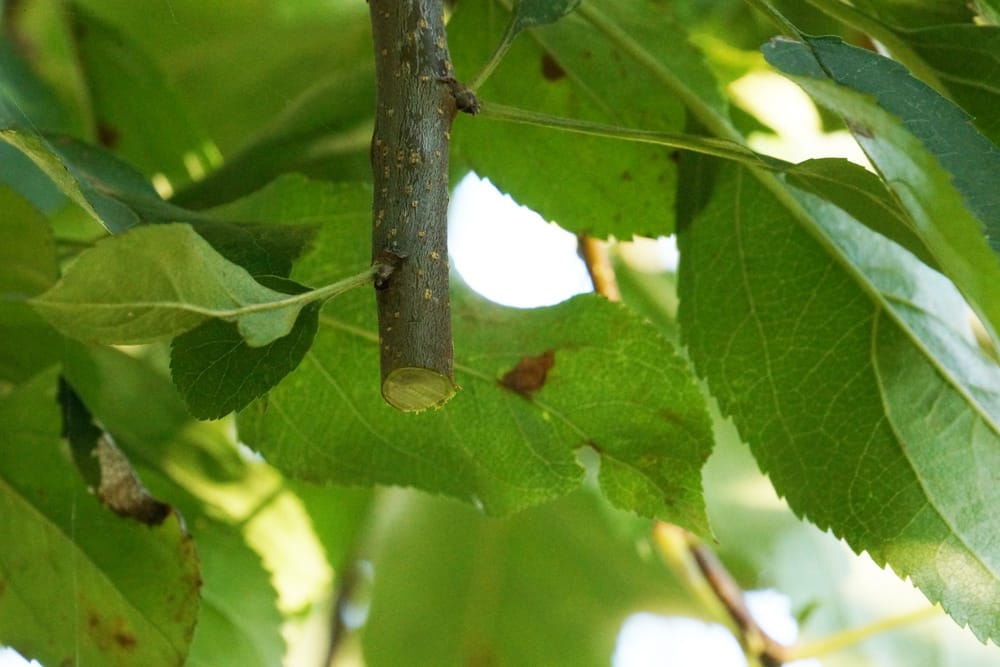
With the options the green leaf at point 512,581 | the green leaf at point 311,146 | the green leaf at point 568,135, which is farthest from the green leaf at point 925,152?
the green leaf at point 512,581

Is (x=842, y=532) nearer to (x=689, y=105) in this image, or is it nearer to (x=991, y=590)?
(x=991, y=590)

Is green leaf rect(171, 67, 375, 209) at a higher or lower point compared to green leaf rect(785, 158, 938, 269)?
higher

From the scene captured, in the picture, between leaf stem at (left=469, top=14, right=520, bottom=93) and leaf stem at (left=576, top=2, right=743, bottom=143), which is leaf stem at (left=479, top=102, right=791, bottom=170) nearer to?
leaf stem at (left=469, top=14, right=520, bottom=93)

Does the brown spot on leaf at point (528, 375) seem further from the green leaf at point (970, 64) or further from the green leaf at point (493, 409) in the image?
the green leaf at point (970, 64)

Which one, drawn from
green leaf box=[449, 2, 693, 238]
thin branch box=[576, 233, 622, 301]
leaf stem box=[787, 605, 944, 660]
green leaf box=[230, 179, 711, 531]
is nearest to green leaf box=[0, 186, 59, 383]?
green leaf box=[230, 179, 711, 531]

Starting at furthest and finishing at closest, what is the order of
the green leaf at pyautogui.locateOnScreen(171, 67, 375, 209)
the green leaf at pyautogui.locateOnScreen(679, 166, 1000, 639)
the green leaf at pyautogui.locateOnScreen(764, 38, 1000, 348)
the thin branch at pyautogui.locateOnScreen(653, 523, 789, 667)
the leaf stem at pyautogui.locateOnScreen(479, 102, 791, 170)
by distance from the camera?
the thin branch at pyautogui.locateOnScreen(653, 523, 789, 667) → the green leaf at pyautogui.locateOnScreen(171, 67, 375, 209) → the green leaf at pyautogui.locateOnScreen(679, 166, 1000, 639) → the leaf stem at pyautogui.locateOnScreen(479, 102, 791, 170) → the green leaf at pyautogui.locateOnScreen(764, 38, 1000, 348)

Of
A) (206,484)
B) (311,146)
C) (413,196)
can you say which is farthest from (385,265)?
(206,484)
